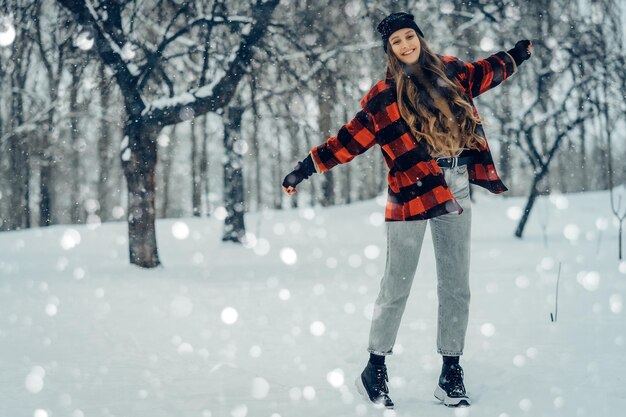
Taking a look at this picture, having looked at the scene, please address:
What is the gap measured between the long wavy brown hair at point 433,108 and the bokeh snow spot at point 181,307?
2.74 m

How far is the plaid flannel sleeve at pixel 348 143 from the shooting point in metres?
2.55

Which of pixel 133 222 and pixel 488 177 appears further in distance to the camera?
pixel 133 222

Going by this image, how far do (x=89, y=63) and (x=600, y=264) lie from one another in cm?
725

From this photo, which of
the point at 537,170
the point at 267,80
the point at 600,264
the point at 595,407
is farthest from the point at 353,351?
the point at 537,170

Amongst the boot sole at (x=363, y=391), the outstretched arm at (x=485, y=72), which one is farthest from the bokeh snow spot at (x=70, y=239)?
the outstretched arm at (x=485, y=72)

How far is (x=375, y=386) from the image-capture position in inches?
97.6

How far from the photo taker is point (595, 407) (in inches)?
89.4

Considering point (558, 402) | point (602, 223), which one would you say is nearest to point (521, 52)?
point (558, 402)

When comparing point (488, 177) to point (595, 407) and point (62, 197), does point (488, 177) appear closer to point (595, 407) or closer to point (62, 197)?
point (595, 407)

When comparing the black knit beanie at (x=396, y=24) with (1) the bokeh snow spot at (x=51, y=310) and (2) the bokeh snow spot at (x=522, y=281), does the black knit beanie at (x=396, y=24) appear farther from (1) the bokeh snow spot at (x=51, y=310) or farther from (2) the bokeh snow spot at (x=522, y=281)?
(2) the bokeh snow spot at (x=522, y=281)

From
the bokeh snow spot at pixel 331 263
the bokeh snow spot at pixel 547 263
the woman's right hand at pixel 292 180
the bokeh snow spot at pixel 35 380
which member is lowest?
the bokeh snow spot at pixel 35 380

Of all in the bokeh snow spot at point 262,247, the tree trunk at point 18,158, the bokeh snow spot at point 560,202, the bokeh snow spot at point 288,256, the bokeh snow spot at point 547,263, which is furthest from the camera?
the tree trunk at point 18,158

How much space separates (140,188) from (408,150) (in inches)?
216

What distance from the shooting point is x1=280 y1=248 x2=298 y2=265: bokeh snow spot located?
8790mm
